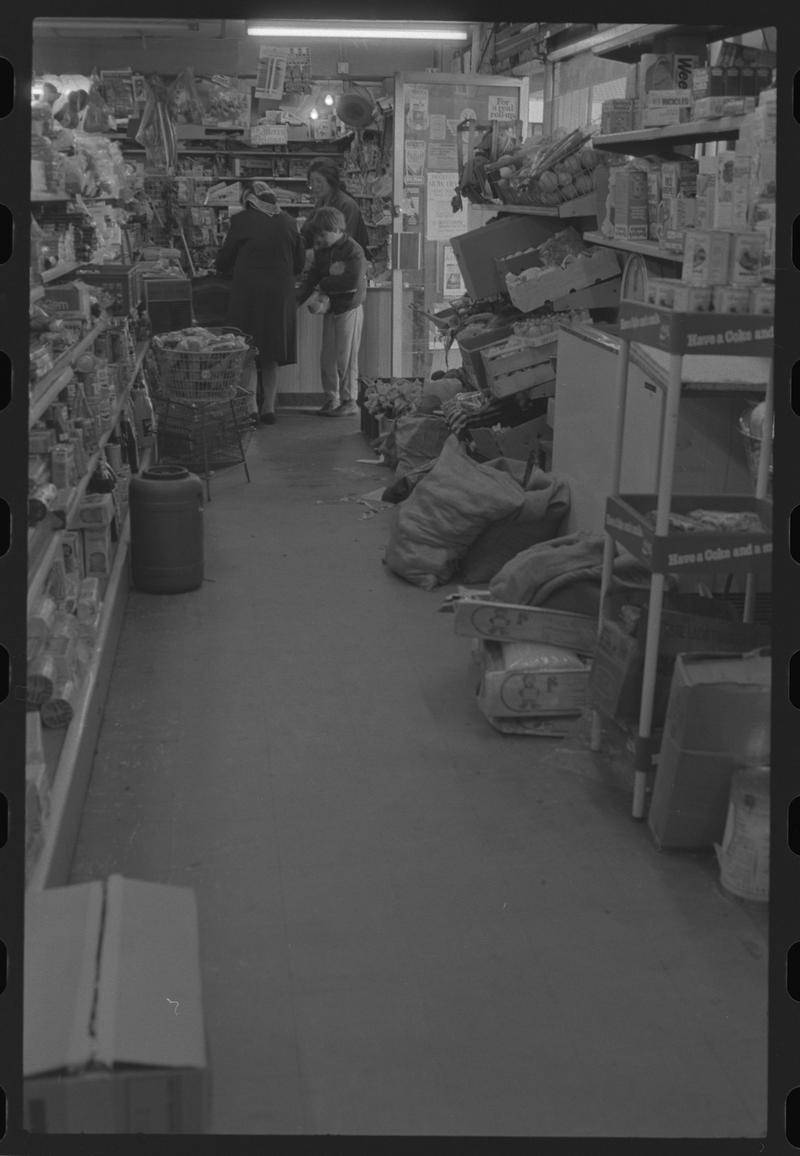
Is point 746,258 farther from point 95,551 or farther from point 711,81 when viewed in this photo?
point 95,551

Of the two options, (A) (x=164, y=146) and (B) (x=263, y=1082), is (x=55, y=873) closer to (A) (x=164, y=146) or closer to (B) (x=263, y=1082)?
(B) (x=263, y=1082)

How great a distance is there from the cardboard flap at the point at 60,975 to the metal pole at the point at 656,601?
6.15 feet

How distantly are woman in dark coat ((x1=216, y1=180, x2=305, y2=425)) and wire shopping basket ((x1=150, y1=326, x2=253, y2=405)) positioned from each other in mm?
1886

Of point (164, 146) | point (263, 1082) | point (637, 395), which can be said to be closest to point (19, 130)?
point (263, 1082)

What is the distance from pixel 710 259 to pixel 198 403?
5219mm

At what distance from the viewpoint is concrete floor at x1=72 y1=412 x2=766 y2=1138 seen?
8.45 feet

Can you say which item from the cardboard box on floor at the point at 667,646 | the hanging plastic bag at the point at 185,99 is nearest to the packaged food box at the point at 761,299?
the cardboard box on floor at the point at 667,646

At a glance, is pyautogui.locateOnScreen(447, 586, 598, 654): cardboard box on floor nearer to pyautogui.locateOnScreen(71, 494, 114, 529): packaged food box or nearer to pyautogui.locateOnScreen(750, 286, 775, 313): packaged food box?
pyautogui.locateOnScreen(750, 286, 775, 313): packaged food box

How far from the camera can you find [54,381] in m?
4.38

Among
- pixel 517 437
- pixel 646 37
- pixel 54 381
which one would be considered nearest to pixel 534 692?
pixel 54 381

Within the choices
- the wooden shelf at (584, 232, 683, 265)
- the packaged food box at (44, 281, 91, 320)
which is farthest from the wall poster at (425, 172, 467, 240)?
the packaged food box at (44, 281, 91, 320)

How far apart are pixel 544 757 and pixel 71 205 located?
11.4 feet

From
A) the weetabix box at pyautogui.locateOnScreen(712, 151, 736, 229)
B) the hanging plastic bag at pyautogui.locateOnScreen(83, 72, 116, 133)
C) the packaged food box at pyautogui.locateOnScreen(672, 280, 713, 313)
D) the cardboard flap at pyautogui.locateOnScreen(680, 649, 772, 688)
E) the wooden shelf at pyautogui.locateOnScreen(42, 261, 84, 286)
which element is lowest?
the cardboard flap at pyautogui.locateOnScreen(680, 649, 772, 688)

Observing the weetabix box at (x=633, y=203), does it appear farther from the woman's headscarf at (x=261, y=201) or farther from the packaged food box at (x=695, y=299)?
the woman's headscarf at (x=261, y=201)
